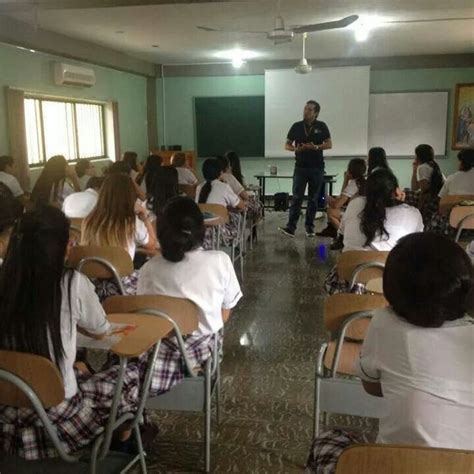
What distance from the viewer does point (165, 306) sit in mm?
2049

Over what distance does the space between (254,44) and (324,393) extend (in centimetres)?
712

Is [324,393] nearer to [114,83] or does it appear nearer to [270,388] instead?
[270,388]

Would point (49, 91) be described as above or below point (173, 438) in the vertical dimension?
above

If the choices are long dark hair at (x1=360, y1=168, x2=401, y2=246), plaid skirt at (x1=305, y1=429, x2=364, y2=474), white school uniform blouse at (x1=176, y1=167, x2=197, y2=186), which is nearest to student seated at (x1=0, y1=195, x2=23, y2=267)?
plaid skirt at (x1=305, y1=429, x2=364, y2=474)

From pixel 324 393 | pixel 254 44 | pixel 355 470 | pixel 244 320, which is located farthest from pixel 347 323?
pixel 254 44

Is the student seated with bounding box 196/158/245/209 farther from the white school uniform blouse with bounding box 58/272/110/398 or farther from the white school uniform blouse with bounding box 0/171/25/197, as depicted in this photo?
the white school uniform blouse with bounding box 58/272/110/398

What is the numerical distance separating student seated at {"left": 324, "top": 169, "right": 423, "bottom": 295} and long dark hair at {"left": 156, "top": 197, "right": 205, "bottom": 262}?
1.19 meters

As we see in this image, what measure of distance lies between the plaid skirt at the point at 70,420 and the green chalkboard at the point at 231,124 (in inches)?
355

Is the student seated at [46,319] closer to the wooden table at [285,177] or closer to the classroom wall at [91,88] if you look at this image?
the classroom wall at [91,88]

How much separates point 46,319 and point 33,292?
9 centimetres

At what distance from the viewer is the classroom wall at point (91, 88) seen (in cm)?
639

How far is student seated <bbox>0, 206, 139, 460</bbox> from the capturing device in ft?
5.34

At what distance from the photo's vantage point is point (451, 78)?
9.98 m

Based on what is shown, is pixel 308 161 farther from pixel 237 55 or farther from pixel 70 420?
pixel 70 420
